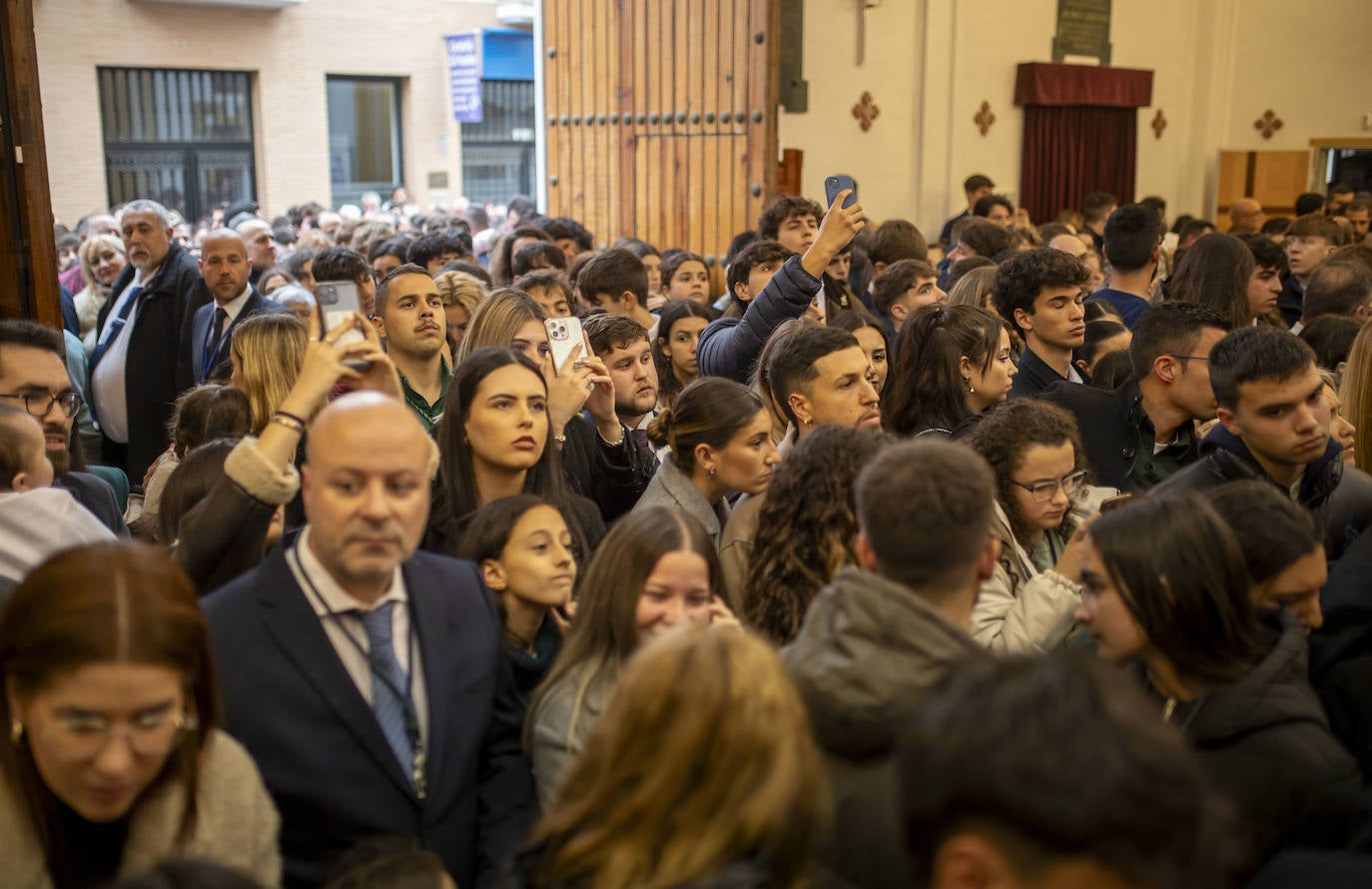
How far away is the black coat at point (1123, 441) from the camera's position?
4156mm

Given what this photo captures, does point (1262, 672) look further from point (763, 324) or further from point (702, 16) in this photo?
point (702, 16)

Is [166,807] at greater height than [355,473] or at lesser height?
lesser

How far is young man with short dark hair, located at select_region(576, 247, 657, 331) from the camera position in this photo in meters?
5.94

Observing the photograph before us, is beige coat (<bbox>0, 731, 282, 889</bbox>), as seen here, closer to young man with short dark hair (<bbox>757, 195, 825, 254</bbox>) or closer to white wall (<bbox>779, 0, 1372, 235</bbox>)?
young man with short dark hair (<bbox>757, 195, 825, 254</bbox>)

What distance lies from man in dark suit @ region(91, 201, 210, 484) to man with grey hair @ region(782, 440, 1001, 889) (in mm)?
4383

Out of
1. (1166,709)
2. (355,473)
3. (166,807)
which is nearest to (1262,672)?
(1166,709)

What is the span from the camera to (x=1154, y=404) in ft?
13.8

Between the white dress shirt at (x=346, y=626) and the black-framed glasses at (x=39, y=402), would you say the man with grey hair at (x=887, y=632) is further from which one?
the black-framed glasses at (x=39, y=402)

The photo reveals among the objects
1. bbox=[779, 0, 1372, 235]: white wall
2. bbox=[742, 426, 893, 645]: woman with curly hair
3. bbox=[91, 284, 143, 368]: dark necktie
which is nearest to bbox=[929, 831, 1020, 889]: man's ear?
bbox=[742, 426, 893, 645]: woman with curly hair

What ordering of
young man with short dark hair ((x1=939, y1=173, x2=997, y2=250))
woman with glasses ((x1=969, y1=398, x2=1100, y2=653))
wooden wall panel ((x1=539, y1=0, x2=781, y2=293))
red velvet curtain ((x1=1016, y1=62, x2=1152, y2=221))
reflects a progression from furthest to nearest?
1. red velvet curtain ((x1=1016, y1=62, x2=1152, y2=221))
2. young man with short dark hair ((x1=939, y1=173, x2=997, y2=250))
3. wooden wall panel ((x1=539, y1=0, x2=781, y2=293))
4. woman with glasses ((x1=969, y1=398, x2=1100, y2=653))

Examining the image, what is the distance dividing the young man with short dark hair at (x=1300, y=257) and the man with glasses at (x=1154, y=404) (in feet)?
12.9

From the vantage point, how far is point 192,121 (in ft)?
53.3

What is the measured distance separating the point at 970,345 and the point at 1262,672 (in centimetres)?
214

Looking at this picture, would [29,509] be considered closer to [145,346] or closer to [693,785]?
[693,785]
